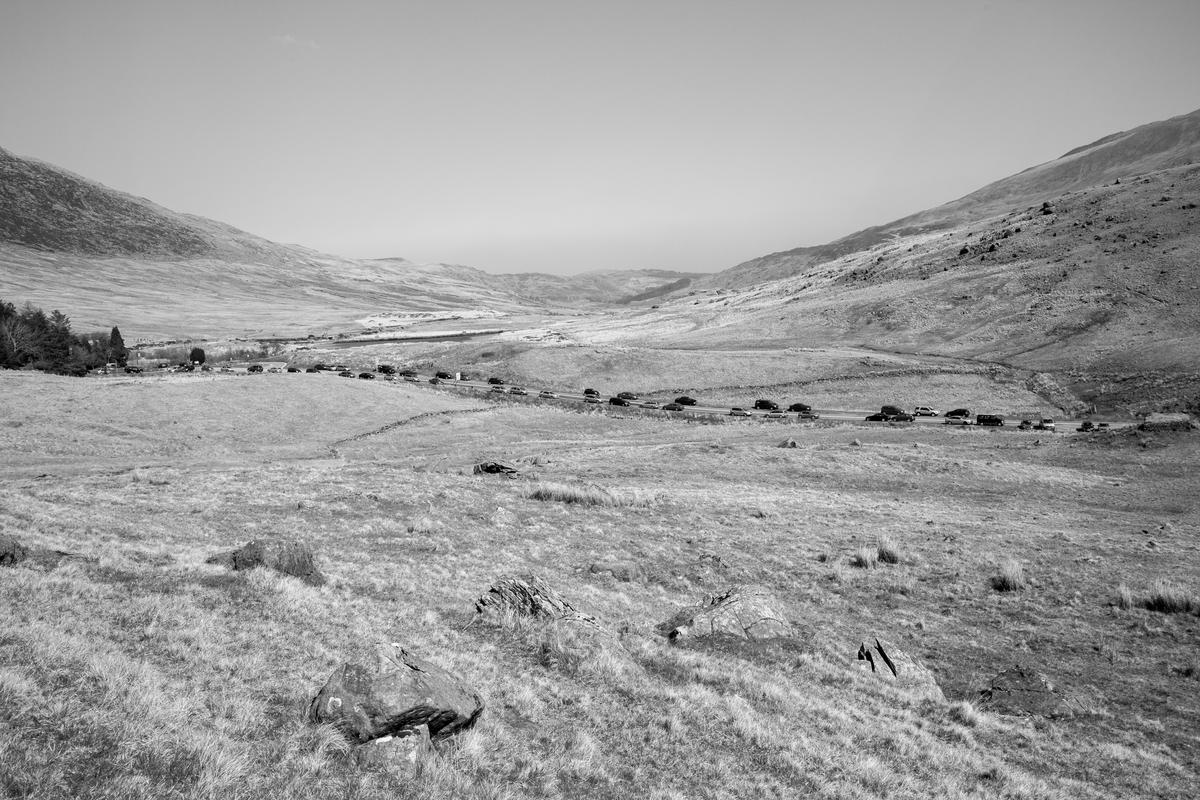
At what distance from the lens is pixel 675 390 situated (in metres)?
85.0

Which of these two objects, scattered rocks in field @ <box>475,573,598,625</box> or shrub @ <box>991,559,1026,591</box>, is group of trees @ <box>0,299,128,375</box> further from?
shrub @ <box>991,559,1026,591</box>

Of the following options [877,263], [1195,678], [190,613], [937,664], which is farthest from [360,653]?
[877,263]

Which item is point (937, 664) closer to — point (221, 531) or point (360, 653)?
point (360, 653)

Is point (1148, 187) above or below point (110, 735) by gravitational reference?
above

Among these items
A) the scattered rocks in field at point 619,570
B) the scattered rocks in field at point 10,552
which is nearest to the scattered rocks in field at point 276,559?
the scattered rocks in field at point 10,552

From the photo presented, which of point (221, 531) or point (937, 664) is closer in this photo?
point (937, 664)

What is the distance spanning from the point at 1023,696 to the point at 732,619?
709 cm

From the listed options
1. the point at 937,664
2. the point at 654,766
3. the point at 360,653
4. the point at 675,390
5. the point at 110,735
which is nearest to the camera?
the point at 110,735

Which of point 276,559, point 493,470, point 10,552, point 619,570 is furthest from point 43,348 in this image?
point 619,570

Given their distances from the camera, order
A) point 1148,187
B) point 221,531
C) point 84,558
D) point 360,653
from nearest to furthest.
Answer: point 360,653 → point 84,558 → point 221,531 → point 1148,187

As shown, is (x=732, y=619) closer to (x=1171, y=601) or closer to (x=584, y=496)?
(x=1171, y=601)

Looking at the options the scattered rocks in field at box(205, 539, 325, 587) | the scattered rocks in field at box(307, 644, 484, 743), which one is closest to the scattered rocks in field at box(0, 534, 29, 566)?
the scattered rocks in field at box(205, 539, 325, 587)

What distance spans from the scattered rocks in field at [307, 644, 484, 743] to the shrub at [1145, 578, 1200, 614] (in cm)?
2253

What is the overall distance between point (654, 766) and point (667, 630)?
7.16 m
